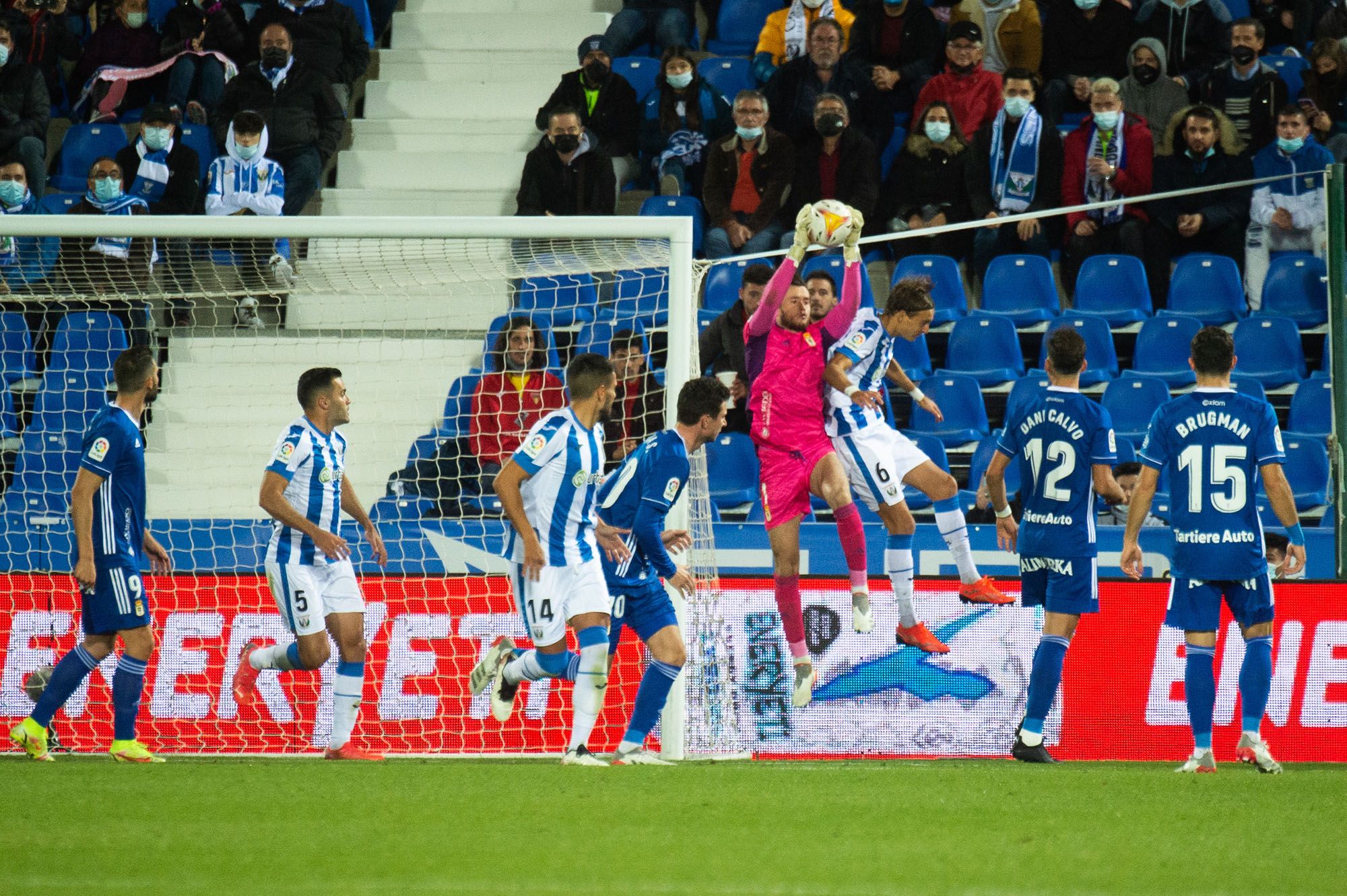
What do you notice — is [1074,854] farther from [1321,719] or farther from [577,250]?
[577,250]

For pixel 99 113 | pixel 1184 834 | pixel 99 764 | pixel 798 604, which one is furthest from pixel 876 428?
pixel 99 113

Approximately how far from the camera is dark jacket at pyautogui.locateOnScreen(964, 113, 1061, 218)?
12.1 meters

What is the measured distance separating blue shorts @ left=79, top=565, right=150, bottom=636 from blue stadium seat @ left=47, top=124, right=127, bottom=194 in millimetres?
7600

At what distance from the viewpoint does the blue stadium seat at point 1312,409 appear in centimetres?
1095

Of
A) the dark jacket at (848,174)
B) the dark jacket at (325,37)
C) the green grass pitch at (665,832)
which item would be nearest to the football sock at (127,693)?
the green grass pitch at (665,832)

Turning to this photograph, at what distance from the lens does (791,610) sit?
8492mm

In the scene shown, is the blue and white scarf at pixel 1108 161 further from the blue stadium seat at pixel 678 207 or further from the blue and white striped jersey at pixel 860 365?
the blue and white striped jersey at pixel 860 365

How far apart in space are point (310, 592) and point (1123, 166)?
7.36 meters

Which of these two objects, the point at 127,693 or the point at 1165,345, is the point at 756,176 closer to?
the point at 1165,345

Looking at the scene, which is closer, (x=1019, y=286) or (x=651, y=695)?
(x=651, y=695)

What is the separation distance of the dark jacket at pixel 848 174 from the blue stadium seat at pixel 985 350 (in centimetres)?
126

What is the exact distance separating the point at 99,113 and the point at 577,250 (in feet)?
24.1

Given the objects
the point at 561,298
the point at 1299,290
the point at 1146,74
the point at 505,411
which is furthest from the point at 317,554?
the point at 1146,74

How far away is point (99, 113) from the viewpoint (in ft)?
48.1
